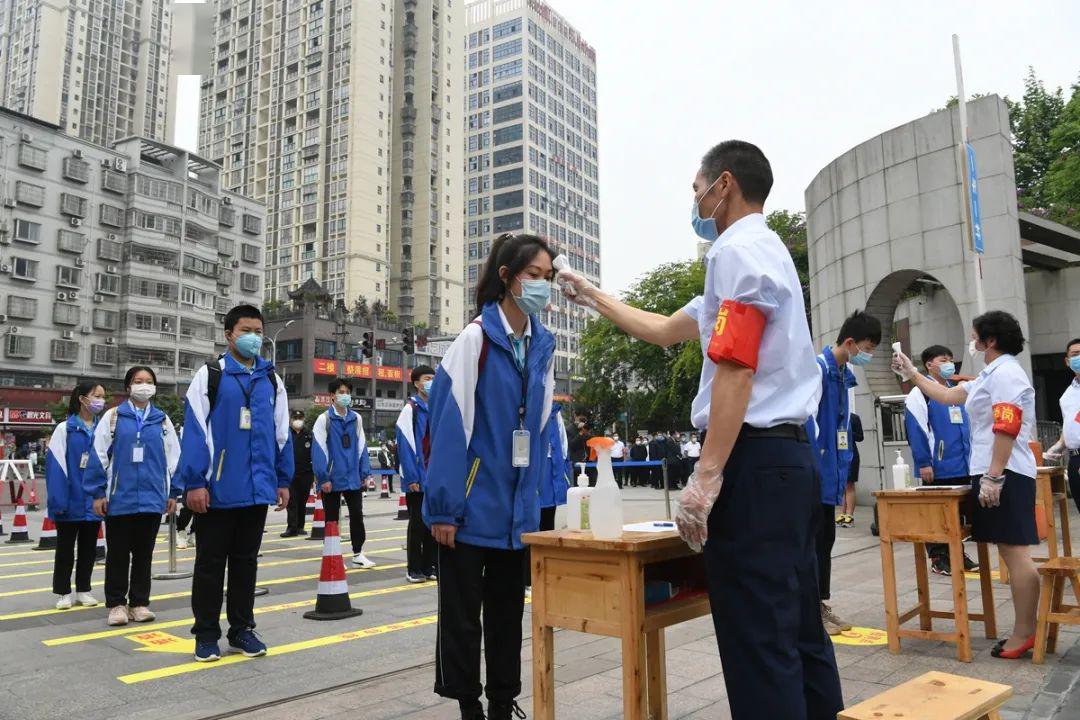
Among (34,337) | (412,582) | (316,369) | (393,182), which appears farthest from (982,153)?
(393,182)

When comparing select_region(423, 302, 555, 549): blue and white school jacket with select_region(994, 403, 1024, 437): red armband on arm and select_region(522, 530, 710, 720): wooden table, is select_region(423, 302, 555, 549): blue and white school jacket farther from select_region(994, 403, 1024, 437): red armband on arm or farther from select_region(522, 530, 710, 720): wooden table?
select_region(994, 403, 1024, 437): red armband on arm

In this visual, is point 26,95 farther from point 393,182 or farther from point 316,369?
point 316,369

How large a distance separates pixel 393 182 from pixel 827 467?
293ft

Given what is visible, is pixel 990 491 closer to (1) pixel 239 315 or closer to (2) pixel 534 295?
(2) pixel 534 295

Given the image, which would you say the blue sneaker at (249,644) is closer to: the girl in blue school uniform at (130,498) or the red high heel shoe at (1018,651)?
the girl in blue school uniform at (130,498)

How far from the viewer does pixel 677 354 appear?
1662 inches

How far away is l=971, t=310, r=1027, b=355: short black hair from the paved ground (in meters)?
2.04

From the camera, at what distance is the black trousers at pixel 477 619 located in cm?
335

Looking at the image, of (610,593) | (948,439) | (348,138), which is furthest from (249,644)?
(348,138)

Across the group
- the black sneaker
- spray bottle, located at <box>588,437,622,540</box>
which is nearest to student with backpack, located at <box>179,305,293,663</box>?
spray bottle, located at <box>588,437,622,540</box>

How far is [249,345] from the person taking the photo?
5.45 meters

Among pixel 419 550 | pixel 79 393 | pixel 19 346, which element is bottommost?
pixel 419 550

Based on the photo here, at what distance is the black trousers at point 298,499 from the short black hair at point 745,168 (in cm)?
1178

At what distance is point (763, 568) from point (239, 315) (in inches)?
174
